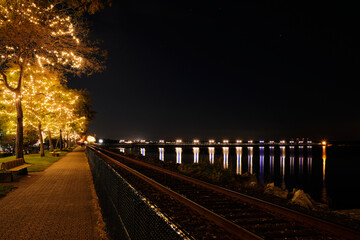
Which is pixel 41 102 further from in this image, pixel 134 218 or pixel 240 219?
pixel 134 218

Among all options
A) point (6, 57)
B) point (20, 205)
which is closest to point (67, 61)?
point (6, 57)

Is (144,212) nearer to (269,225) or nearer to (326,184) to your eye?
(269,225)

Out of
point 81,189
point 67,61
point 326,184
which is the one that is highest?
point 67,61

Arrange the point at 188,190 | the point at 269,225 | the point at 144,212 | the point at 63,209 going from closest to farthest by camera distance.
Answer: the point at 144,212 → the point at 269,225 → the point at 63,209 → the point at 188,190

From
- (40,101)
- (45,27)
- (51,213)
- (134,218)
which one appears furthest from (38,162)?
(134,218)

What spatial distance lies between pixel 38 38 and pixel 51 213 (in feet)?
38.1

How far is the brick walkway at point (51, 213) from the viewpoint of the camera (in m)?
7.23

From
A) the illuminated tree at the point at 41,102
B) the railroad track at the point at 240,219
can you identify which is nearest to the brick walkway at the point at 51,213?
the railroad track at the point at 240,219

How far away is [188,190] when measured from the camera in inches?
498

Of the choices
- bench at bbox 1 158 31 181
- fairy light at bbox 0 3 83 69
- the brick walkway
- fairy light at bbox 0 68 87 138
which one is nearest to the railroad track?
the brick walkway

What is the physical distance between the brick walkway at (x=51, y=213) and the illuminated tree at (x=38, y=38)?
8.07 m

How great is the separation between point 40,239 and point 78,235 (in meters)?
0.82

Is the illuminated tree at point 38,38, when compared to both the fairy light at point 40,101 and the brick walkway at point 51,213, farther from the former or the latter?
the brick walkway at point 51,213

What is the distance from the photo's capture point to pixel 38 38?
1698 cm
